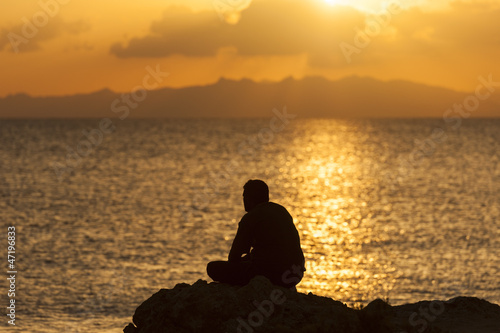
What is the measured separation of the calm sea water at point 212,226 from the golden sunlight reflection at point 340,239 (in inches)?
5.2

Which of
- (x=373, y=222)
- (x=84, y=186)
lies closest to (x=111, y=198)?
(x=84, y=186)

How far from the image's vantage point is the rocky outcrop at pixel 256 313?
9.66m

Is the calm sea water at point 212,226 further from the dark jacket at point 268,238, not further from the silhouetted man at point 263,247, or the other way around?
the dark jacket at point 268,238

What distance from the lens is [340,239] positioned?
153 ft

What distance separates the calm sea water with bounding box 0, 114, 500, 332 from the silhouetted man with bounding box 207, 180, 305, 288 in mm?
17131

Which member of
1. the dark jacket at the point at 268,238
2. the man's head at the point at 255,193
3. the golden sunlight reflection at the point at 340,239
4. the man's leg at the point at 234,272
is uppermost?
the golden sunlight reflection at the point at 340,239

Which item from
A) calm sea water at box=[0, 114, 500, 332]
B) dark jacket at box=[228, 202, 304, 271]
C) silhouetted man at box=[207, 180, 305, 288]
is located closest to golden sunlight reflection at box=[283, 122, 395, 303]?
calm sea water at box=[0, 114, 500, 332]

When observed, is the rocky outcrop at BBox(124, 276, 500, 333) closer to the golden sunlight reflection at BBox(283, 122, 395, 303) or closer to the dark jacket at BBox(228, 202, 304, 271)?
the dark jacket at BBox(228, 202, 304, 271)

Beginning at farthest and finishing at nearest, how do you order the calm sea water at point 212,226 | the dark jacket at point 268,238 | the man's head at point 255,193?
the calm sea water at point 212,226, the man's head at point 255,193, the dark jacket at point 268,238

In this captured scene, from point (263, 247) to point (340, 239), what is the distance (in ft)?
120

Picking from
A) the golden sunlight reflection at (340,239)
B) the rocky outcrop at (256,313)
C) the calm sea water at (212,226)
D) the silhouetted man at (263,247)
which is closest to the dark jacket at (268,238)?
the silhouetted man at (263,247)

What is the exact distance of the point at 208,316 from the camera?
984 centimetres

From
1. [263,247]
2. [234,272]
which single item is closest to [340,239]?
[234,272]

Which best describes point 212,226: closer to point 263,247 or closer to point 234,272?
point 234,272
